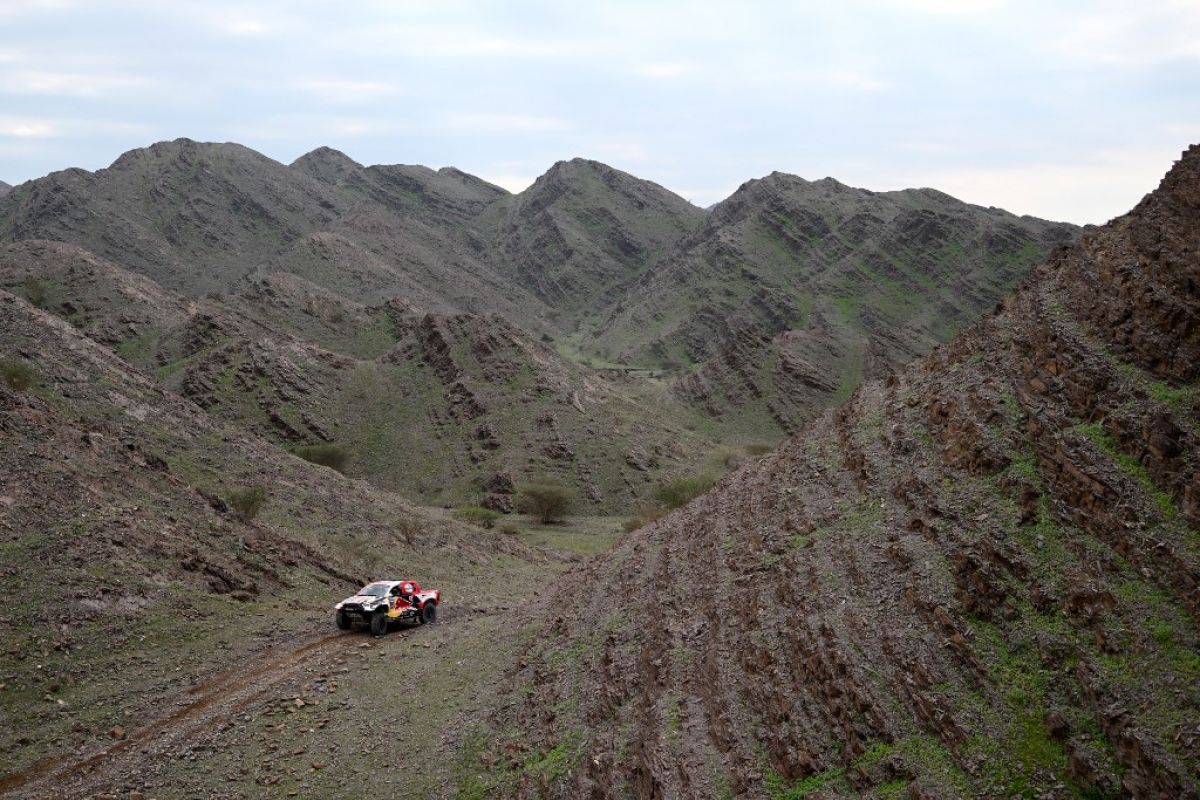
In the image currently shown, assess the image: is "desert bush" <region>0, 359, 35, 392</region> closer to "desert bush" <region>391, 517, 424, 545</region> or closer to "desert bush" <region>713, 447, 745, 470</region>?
"desert bush" <region>391, 517, 424, 545</region>

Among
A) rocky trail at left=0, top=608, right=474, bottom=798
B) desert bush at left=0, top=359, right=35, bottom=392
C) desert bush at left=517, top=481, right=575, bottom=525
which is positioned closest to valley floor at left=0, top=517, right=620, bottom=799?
rocky trail at left=0, top=608, right=474, bottom=798

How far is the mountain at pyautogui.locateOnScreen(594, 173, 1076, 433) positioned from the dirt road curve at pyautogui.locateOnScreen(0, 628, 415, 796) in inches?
3093

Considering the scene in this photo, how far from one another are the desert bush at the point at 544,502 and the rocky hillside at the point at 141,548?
16.9 metres

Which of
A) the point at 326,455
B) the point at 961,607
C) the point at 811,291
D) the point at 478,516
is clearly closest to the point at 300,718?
the point at 961,607

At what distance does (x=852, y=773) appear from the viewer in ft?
37.4

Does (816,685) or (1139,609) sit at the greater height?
(1139,609)

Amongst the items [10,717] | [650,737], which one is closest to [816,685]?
[650,737]

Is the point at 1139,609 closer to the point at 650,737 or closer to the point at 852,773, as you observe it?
the point at 852,773

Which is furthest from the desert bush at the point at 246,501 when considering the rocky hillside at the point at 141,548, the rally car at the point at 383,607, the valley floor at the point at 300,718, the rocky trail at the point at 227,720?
the rocky trail at the point at 227,720

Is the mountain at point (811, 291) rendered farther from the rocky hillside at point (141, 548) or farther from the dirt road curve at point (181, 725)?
the dirt road curve at point (181, 725)

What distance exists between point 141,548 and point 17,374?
1535 cm

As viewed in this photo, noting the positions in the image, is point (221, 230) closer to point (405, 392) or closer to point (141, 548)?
point (405, 392)

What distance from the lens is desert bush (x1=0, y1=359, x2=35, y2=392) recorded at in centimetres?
3481

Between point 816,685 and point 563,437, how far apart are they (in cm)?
6088
